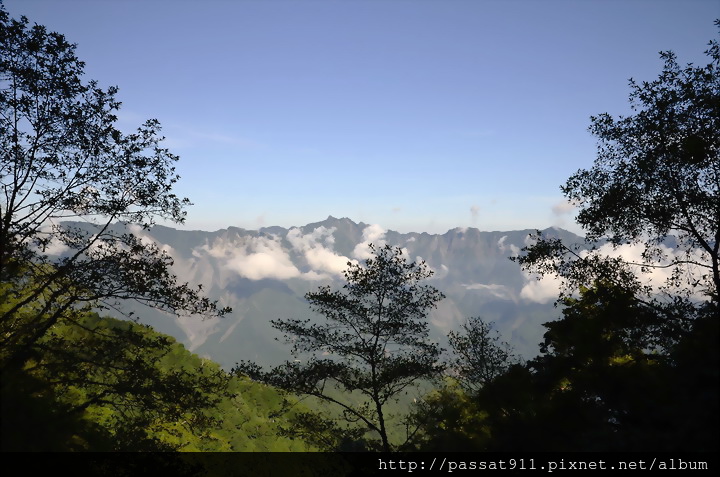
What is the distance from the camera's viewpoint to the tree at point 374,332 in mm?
16234

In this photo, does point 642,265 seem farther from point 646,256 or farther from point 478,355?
point 478,355

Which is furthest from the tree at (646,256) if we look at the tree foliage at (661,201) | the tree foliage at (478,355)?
the tree foliage at (478,355)

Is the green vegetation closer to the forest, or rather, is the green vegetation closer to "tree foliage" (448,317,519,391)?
the forest

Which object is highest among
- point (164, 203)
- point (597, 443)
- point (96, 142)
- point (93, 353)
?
point (96, 142)

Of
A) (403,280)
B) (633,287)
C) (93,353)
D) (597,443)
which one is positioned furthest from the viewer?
(403,280)

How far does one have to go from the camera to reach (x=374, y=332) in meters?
16.6

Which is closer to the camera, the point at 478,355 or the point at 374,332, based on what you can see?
the point at 374,332

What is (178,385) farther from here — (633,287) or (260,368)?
(633,287)

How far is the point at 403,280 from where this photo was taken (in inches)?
666

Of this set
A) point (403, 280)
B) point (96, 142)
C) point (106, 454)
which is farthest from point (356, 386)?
point (96, 142)

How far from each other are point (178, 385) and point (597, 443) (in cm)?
1127

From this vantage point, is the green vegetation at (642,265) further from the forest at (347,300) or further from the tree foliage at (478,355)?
the tree foliage at (478,355)

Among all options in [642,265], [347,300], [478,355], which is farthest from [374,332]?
[478,355]

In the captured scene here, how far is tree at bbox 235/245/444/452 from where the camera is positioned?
16234 mm
